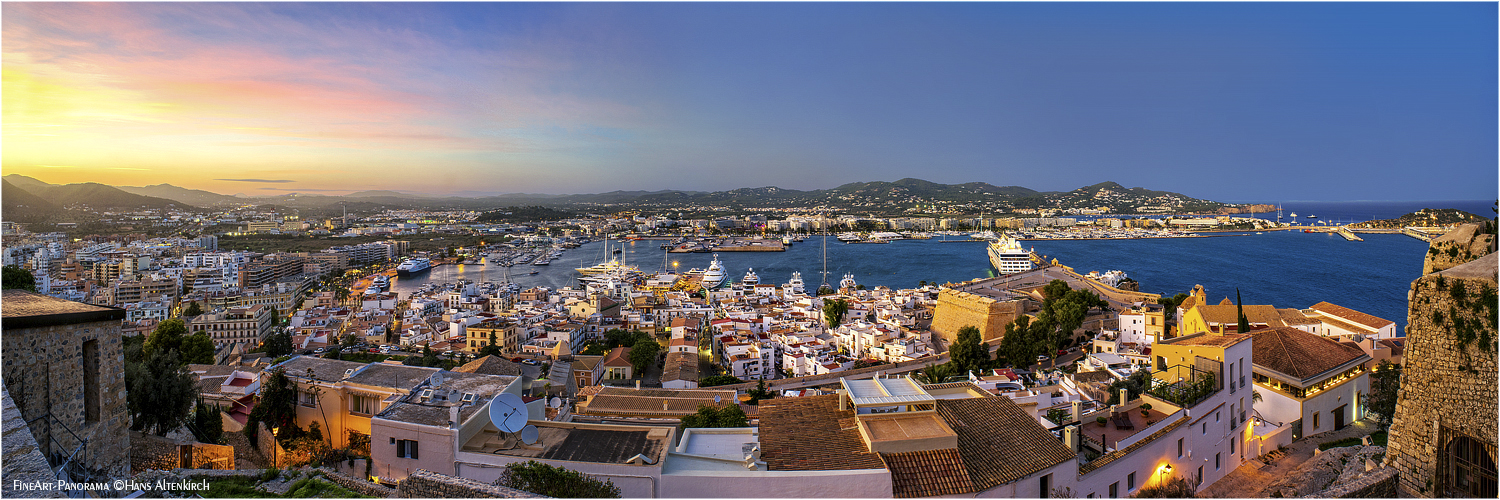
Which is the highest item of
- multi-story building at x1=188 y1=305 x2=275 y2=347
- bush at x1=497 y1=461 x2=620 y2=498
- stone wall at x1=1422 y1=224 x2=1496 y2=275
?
stone wall at x1=1422 y1=224 x2=1496 y2=275

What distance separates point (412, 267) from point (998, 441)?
110 feet

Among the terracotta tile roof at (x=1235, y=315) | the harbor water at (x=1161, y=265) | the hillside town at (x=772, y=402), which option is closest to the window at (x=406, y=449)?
the hillside town at (x=772, y=402)

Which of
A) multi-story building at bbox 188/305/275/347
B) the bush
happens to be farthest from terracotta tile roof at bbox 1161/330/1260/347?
multi-story building at bbox 188/305/275/347

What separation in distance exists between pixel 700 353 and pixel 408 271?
81.1ft

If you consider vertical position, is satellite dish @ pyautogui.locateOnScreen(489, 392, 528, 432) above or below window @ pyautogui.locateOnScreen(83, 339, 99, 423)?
below

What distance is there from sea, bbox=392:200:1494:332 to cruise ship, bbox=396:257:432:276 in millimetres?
387

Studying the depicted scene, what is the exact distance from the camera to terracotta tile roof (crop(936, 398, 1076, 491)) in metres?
3.00

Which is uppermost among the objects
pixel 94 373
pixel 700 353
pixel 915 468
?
pixel 94 373

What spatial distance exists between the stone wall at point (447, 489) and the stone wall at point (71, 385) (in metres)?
1.47

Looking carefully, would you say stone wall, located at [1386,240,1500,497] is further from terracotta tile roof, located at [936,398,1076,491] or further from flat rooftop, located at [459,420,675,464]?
flat rooftop, located at [459,420,675,464]

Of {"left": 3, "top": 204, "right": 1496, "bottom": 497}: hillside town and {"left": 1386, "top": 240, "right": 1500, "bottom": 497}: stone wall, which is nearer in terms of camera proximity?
{"left": 1386, "top": 240, "right": 1500, "bottom": 497}: stone wall

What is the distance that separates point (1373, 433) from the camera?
6.09 metres

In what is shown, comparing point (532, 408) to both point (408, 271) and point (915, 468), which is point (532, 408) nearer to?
point (915, 468)

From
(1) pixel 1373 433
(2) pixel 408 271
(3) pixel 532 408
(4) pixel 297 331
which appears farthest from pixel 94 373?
(2) pixel 408 271
